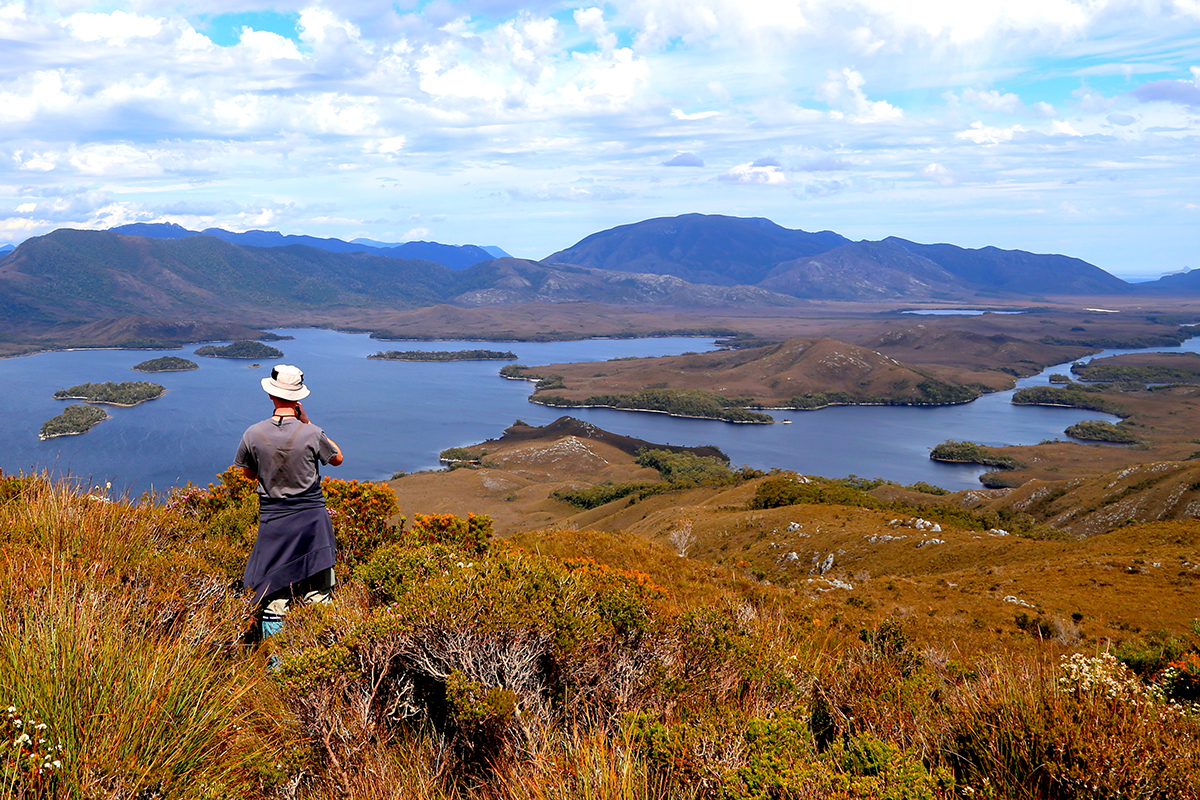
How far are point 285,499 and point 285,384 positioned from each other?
98cm

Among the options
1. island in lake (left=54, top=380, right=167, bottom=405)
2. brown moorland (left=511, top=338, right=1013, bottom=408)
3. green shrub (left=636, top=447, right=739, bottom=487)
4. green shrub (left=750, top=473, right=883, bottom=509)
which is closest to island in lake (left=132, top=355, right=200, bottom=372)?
island in lake (left=54, top=380, right=167, bottom=405)

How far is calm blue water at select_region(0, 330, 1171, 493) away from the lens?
103938 mm

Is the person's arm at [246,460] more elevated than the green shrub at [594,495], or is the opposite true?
the person's arm at [246,460]

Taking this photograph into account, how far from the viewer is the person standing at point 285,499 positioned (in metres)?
5.90

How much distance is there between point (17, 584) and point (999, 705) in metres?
6.36

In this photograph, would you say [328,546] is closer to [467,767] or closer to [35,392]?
[467,767]

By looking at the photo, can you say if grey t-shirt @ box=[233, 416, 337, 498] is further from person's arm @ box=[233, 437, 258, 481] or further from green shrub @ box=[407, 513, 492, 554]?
green shrub @ box=[407, 513, 492, 554]

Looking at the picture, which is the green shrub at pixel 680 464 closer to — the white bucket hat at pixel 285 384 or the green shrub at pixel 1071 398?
the white bucket hat at pixel 285 384

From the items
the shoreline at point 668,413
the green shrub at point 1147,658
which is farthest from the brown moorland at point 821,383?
the green shrub at point 1147,658

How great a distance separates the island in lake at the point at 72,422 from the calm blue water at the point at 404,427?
5.52ft

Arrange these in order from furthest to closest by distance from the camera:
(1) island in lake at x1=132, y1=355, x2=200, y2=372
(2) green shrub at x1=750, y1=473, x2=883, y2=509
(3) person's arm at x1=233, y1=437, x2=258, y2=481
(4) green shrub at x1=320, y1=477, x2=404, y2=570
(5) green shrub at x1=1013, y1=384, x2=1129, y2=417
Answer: (1) island in lake at x1=132, y1=355, x2=200, y2=372 → (5) green shrub at x1=1013, y1=384, x2=1129, y2=417 → (2) green shrub at x1=750, y1=473, x2=883, y2=509 → (4) green shrub at x1=320, y1=477, x2=404, y2=570 → (3) person's arm at x1=233, y1=437, x2=258, y2=481

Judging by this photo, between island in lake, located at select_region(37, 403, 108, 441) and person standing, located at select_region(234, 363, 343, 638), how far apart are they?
132 metres

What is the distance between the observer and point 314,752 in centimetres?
432

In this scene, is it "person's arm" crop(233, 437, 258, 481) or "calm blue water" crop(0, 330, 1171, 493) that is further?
"calm blue water" crop(0, 330, 1171, 493)
